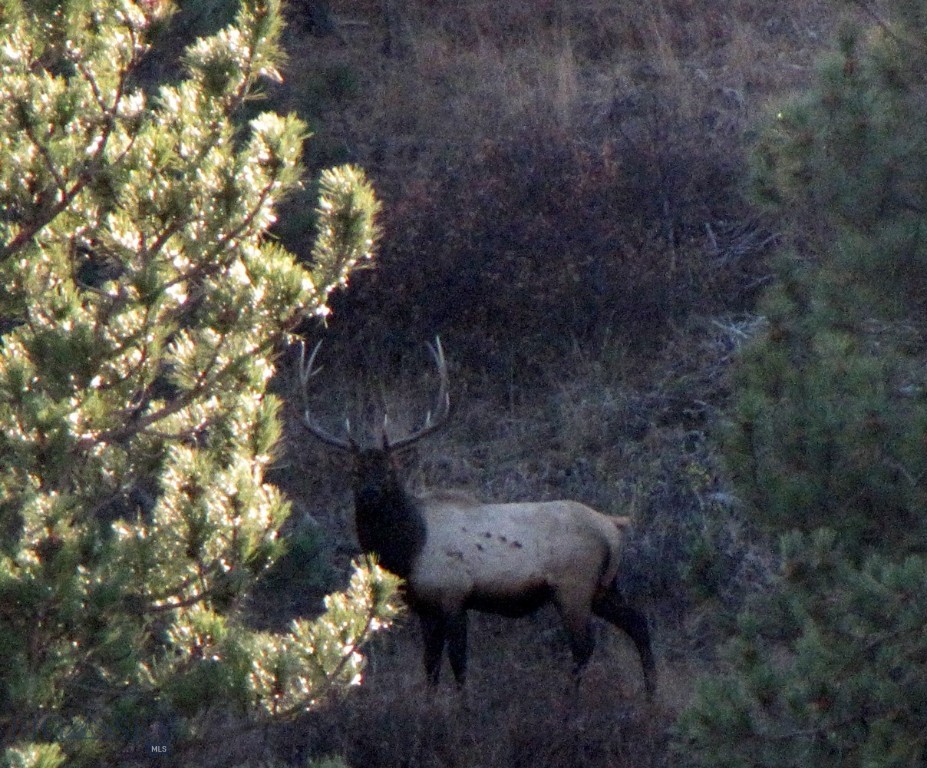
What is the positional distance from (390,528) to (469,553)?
44cm

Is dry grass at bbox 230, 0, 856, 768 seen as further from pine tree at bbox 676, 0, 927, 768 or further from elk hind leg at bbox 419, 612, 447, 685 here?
pine tree at bbox 676, 0, 927, 768

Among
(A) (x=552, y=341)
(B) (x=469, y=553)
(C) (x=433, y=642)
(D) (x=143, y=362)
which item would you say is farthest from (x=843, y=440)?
(A) (x=552, y=341)

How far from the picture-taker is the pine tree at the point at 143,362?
4.41 metres

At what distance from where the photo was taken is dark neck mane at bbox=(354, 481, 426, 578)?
27.1 ft

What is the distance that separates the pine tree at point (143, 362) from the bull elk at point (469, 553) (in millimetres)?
3347

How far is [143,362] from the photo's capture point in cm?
470

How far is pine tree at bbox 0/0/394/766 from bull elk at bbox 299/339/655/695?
3.35m

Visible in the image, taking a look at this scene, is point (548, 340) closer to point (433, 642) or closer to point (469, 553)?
point (469, 553)

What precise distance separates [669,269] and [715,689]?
6.51 meters

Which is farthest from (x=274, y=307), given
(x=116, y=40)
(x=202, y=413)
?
(x=116, y=40)

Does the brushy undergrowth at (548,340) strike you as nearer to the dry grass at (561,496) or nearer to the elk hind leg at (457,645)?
the dry grass at (561,496)

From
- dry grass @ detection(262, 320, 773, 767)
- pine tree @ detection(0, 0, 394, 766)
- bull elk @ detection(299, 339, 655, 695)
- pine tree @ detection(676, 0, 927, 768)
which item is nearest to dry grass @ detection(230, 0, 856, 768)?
dry grass @ detection(262, 320, 773, 767)

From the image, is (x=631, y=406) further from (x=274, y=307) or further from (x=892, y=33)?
(x=274, y=307)

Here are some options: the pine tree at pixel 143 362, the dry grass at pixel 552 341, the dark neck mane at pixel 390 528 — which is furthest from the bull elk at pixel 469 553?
the pine tree at pixel 143 362
